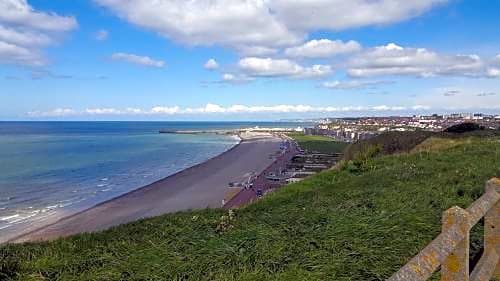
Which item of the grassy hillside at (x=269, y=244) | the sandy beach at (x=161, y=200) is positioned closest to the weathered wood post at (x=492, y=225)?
the grassy hillside at (x=269, y=244)

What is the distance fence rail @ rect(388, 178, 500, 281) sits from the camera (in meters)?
2.32

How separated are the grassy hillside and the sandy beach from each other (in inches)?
415

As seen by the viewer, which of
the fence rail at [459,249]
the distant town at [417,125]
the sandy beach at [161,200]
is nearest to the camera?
the fence rail at [459,249]

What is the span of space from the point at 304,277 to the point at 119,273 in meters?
2.17

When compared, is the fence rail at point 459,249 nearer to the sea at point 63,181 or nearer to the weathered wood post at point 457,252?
the weathered wood post at point 457,252

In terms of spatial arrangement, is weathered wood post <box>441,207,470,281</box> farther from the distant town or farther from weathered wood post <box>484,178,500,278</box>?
the distant town

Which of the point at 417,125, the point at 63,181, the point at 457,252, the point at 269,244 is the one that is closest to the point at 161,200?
the point at 63,181

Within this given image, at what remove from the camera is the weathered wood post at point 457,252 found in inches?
110

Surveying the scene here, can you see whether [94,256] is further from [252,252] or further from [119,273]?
[252,252]

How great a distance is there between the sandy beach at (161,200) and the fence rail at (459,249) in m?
14.9

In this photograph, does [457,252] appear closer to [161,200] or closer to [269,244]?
[269,244]

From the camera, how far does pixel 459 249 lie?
2.87 m

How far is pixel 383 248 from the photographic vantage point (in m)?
5.50

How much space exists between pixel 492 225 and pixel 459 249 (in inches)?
57.5
